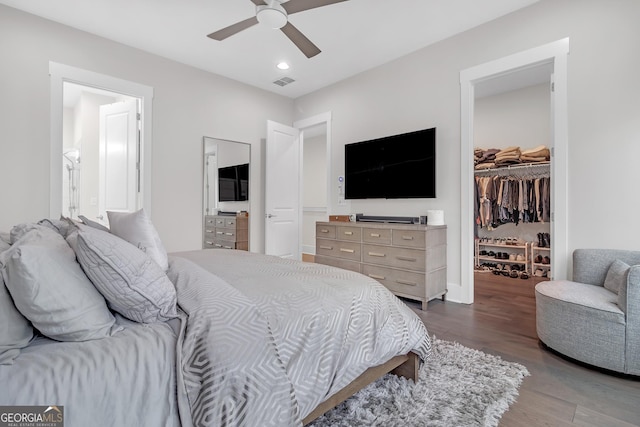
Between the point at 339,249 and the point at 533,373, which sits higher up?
the point at 339,249

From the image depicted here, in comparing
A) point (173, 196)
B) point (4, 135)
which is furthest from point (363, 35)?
point (4, 135)

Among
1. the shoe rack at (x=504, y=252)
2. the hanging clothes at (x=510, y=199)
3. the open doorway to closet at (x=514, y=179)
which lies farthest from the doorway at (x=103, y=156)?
the shoe rack at (x=504, y=252)

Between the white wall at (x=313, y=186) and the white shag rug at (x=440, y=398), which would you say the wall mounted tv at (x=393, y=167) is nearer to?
the white shag rug at (x=440, y=398)

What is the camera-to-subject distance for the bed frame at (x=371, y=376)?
4.05 ft

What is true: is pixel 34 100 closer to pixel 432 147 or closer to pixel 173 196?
pixel 173 196

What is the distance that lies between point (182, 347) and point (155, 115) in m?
3.53

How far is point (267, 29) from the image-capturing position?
127 inches

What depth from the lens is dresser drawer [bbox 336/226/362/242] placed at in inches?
142

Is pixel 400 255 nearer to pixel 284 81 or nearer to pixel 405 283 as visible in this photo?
pixel 405 283

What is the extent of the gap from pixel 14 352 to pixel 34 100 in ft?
10.5

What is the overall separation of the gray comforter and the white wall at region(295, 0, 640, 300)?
2.26m

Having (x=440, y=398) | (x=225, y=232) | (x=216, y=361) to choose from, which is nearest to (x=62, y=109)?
(x=225, y=232)

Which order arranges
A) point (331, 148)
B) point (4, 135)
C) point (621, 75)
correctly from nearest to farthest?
point (621, 75)
point (4, 135)
point (331, 148)

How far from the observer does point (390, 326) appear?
1.50m
